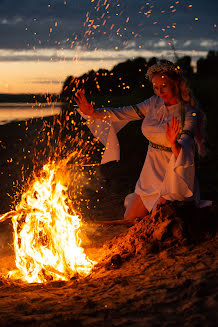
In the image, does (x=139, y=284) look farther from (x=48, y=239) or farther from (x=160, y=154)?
(x=160, y=154)

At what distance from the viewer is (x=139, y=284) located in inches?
182

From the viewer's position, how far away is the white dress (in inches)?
232

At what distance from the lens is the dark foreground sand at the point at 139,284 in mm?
3852

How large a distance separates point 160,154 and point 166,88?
3.26ft

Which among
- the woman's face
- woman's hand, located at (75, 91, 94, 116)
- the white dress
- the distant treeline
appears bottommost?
the white dress

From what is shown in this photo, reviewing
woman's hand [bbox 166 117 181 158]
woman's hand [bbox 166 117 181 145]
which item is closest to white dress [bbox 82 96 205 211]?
woman's hand [bbox 166 117 181 158]

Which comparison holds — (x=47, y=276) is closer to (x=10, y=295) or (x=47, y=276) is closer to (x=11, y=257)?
(x=10, y=295)

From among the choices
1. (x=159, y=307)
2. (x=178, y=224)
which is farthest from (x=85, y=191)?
(x=159, y=307)

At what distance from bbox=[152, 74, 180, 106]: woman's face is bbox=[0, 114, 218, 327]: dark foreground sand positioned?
1508 mm

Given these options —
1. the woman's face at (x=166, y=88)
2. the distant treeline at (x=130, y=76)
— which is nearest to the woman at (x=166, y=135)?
the woman's face at (x=166, y=88)

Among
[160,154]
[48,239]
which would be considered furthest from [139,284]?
[160,154]

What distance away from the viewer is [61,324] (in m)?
3.70

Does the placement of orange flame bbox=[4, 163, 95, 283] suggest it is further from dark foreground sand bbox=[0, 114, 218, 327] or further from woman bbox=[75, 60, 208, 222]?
woman bbox=[75, 60, 208, 222]

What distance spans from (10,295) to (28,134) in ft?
49.3
